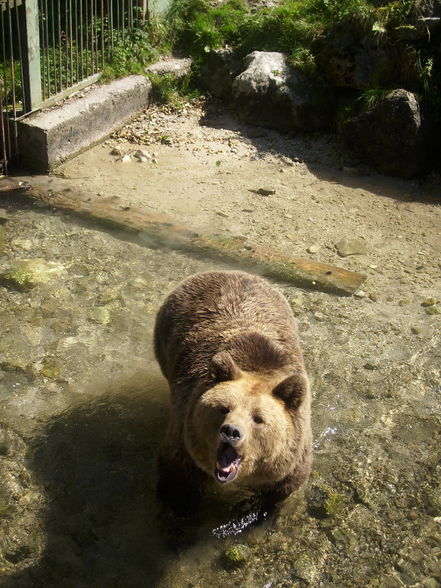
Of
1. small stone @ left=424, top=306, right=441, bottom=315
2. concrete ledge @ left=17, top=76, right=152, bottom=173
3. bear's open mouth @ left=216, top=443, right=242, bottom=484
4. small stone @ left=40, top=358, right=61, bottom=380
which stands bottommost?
small stone @ left=40, top=358, right=61, bottom=380

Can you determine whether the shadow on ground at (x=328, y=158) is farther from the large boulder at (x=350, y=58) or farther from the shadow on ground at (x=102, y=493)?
the shadow on ground at (x=102, y=493)

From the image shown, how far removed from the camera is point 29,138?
380 inches

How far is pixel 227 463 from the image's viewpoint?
3.95 meters

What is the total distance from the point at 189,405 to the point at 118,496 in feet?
3.45

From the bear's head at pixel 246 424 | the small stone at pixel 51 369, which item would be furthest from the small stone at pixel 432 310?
the small stone at pixel 51 369

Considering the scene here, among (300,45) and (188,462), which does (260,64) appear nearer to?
(300,45)

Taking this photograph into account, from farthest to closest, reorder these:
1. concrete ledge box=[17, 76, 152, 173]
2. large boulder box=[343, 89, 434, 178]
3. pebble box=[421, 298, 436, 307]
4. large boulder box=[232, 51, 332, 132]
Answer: large boulder box=[232, 51, 332, 132]
large boulder box=[343, 89, 434, 178]
concrete ledge box=[17, 76, 152, 173]
pebble box=[421, 298, 436, 307]

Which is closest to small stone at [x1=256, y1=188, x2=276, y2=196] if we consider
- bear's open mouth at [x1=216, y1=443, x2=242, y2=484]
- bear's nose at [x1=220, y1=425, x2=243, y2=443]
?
bear's open mouth at [x1=216, y1=443, x2=242, y2=484]

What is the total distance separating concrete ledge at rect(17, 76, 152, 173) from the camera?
9617mm

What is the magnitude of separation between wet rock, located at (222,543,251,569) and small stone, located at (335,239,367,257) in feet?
14.7

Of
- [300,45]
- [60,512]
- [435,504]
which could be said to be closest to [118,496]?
[60,512]

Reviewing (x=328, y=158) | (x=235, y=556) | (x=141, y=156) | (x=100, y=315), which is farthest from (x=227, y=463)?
(x=328, y=158)

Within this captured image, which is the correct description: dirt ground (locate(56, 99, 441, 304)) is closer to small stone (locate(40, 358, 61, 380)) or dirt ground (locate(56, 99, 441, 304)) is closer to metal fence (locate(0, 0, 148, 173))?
metal fence (locate(0, 0, 148, 173))

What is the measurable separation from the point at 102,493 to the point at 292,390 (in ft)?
5.72
